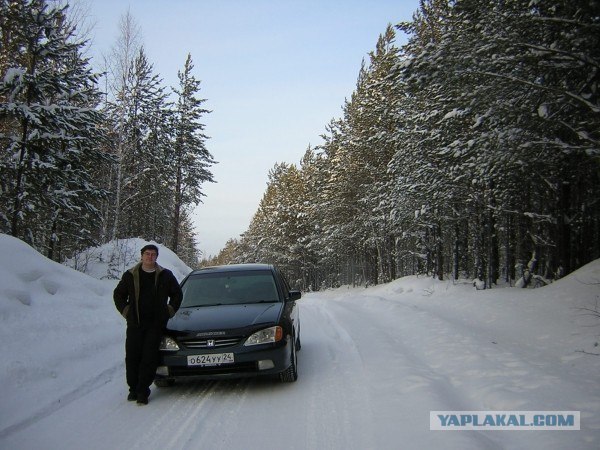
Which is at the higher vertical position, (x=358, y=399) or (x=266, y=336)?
(x=266, y=336)

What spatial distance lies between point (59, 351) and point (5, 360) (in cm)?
90

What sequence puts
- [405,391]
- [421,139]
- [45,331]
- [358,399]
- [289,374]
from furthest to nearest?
[421,139] → [45,331] → [289,374] → [405,391] → [358,399]

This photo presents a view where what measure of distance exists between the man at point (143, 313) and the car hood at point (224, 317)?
0.84 ft

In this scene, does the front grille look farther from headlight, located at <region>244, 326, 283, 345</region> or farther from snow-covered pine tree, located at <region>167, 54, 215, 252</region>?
snow-covered pine tree, located at <region>167, 54, 215, 252</region>

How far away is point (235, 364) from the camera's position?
196 inches

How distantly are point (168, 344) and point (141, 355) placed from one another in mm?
413

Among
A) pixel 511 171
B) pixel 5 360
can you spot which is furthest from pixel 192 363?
pixel 511 171

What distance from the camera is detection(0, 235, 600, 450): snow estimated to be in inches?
152

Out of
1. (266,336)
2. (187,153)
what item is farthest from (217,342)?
(187,153)

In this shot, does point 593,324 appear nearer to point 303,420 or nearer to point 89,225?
point 303,420

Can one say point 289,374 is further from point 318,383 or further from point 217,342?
point 217,342

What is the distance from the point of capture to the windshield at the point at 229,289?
20.5ft

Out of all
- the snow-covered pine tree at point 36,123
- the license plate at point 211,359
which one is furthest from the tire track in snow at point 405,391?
the snow-covered pine tree at point 36,123

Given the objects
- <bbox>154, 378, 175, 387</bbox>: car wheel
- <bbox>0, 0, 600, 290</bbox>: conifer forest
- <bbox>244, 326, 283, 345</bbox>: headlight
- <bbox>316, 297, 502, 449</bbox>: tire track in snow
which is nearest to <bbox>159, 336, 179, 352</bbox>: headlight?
<bbox>154, 378, 175, 387</bbox>: car wheel
